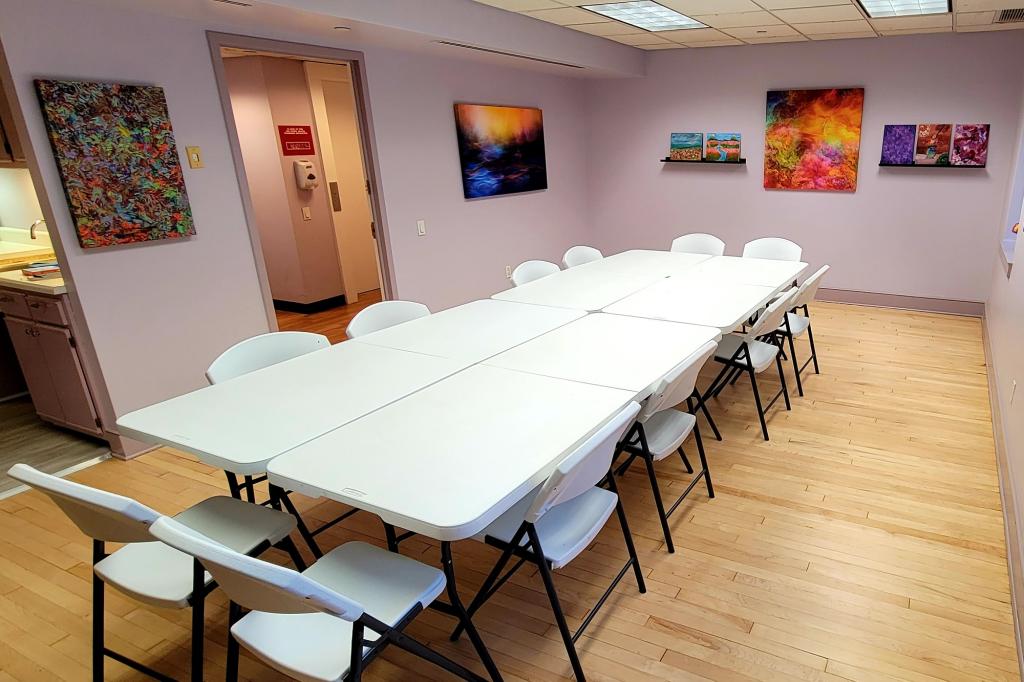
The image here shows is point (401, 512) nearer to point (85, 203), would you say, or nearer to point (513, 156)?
point (85, 203)

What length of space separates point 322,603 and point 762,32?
5.44 metres

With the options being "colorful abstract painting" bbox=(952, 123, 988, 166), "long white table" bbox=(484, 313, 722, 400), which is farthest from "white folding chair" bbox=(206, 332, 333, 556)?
"colorful abstract painting" bbox=(952, 123, 988, 166)

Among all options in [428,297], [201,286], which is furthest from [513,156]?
[201,286]

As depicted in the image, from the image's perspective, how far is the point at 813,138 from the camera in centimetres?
562

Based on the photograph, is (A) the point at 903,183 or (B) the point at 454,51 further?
(A) the point at 903,183

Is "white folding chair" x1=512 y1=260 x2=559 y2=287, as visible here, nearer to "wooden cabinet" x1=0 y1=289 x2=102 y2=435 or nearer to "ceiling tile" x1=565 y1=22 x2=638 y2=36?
"ceiling tile" x1=565 y1=22 x2=638 y2=36

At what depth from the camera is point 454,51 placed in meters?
4.62

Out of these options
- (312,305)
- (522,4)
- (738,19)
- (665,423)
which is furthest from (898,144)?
(312,305)

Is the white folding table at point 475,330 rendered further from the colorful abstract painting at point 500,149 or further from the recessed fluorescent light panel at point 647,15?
the colorful abstract painting at point 500,149

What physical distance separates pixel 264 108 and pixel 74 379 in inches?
140

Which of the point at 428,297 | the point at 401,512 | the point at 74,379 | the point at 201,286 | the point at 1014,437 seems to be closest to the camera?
the point at 401,512

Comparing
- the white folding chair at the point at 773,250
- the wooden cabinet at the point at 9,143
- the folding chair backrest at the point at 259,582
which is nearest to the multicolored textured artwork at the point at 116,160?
the wooden cabinet at the point at 9,143

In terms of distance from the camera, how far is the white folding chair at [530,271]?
4.02 metres

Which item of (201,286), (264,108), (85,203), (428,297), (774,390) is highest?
(264,108)
